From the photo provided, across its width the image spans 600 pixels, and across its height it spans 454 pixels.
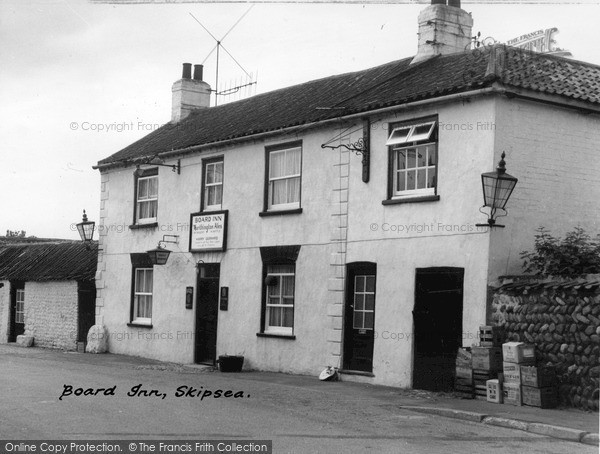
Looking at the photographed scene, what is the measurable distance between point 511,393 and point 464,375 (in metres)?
1.06

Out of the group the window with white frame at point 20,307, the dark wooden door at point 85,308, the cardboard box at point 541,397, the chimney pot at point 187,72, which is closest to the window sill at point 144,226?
the dark wooden door at point 85,308

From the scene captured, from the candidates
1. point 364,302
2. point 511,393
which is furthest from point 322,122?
point 511,393

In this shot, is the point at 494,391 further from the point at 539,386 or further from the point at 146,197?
the point at 146,197

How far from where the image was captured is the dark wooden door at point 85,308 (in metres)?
28.3

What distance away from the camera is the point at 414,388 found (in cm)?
1645

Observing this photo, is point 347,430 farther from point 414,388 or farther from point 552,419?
point 414,388

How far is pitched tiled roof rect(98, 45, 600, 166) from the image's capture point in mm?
16234

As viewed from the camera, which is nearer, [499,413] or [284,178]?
[499,413]

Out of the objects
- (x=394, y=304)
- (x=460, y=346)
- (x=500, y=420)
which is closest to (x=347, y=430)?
(x=500, y=420)

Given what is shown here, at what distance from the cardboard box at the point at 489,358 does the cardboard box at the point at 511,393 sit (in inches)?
16.5

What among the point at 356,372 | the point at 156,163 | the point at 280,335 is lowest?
the point at 356,372

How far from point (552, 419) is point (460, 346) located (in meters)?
3.46

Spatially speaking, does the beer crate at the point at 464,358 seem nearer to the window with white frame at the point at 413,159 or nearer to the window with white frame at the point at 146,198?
the window with white frame at the point at 413,159

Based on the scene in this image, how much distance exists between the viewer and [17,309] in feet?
105
